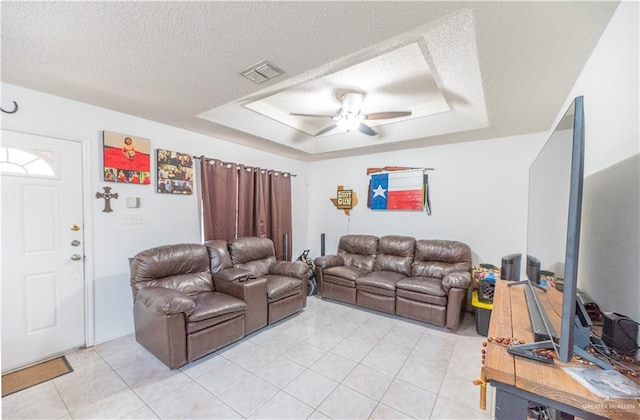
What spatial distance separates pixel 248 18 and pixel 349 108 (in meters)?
1.56

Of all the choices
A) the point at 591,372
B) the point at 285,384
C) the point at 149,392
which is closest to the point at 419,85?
the point at 591,372

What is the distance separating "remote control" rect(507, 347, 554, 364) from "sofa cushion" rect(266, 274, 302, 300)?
7.68 feet

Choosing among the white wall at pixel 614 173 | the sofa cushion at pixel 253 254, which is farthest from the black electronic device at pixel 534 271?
the sofa cushion at pixel 253 254

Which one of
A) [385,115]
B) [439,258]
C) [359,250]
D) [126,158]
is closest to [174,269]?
[126,158]

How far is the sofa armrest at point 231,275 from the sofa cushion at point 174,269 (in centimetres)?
12

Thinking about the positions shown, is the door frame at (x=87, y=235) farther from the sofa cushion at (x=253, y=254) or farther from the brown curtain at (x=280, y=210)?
the brown curtain at (x=280, y=210)

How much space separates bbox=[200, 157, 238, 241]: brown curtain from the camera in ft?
11.4

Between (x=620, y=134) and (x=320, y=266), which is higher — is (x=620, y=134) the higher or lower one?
the higher one

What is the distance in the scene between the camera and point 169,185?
10.4 ft

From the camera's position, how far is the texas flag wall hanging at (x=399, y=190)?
3.98 m

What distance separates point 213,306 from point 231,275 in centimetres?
50

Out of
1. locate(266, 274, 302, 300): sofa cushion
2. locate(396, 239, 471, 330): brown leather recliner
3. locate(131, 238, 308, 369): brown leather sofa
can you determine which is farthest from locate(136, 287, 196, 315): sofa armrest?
locate(396, 239, 471, 330): brown leather recliner

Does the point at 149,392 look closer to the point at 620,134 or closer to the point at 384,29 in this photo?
the point at 384,29

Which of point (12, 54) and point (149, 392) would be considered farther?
point (149, 392)
